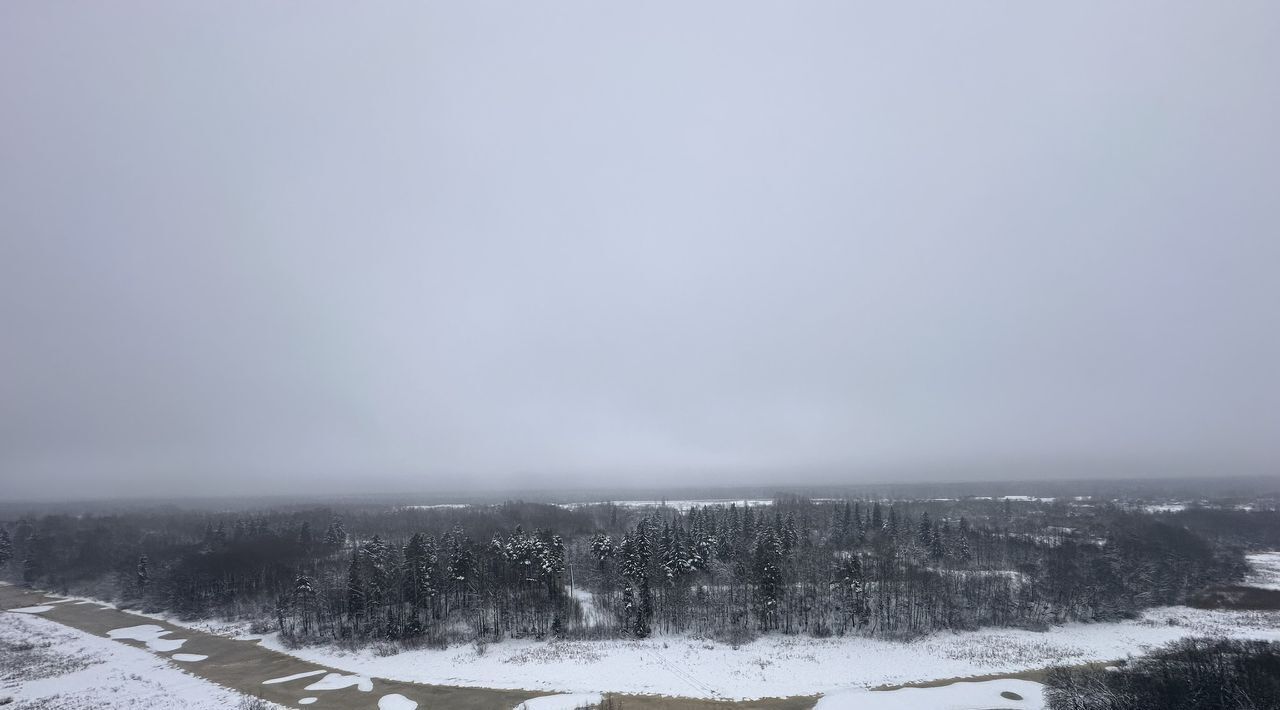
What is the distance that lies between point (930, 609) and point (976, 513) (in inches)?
4592

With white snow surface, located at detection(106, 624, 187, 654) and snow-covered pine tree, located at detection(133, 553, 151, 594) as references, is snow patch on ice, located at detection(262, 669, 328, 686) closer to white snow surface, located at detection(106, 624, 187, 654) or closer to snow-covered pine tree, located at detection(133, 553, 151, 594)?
white snow surface, located at detection(106, 624, 187, 654)

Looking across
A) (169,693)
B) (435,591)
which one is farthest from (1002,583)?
(169,693)

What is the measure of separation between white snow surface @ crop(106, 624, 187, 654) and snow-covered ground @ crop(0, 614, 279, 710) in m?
1.95

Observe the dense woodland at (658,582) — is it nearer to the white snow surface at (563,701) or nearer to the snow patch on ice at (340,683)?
the snow patch on ice at (340,683)

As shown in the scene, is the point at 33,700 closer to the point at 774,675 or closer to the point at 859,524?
the point at 774,675

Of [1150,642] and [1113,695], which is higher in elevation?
[1113,695]

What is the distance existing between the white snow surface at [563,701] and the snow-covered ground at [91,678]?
69.4 feet

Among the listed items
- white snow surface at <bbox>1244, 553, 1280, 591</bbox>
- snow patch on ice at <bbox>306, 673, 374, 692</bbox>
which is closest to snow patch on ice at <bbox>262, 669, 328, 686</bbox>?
snow patch on ice at <bbox>306, 673, 374, 692</bbox>

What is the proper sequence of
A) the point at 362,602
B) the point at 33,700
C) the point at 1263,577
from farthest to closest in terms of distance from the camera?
the point at 1263,577 → the point at 362,602 → the point at 33,700

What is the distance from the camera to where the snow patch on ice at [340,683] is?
4456cm

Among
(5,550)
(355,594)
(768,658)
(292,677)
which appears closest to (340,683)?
(292,677)

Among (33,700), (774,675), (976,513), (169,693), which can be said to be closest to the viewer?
(33,700)

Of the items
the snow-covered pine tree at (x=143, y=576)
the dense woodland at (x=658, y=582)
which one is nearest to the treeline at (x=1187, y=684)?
the dense woodland at (x=658, y=582)

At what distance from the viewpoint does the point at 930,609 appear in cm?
6494
